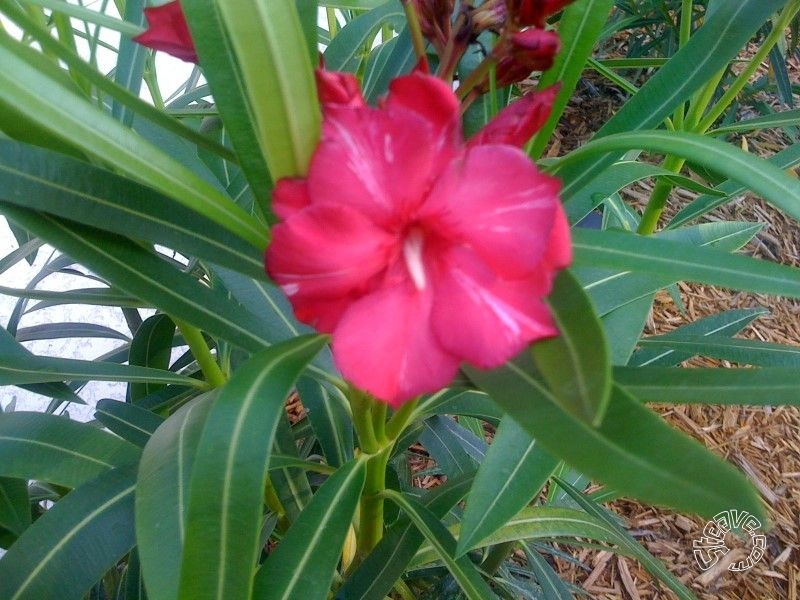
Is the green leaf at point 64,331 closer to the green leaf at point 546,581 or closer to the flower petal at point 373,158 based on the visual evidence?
the green leaf at point 546,581

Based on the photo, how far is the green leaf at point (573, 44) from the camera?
49cm

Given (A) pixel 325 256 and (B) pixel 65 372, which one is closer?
(A) pixel 325 256

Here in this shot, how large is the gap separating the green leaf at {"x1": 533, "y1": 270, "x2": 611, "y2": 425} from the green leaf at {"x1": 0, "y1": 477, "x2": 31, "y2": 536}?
2.13 ft

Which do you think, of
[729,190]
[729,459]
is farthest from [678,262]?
[729,459]

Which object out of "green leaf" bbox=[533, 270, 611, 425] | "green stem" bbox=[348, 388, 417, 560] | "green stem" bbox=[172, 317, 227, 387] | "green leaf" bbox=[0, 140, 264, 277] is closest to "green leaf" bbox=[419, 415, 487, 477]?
"green stem" bbox=[348, 388, 417, 560]

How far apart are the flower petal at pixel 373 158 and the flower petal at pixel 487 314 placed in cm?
4

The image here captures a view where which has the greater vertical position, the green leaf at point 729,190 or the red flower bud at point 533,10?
the red flower bud at point 533,10

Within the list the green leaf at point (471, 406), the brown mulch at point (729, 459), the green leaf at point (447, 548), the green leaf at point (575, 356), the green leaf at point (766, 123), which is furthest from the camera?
the brown mulch at point (729, 459)

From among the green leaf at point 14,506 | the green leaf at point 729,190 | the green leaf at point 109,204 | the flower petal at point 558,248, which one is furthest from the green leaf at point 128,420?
the green leaf at point 729,190

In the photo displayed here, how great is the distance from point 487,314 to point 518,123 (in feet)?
0.34

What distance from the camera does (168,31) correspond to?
438 millimetres

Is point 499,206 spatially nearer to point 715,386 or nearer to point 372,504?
point 715,386

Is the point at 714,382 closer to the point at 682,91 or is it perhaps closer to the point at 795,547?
the point at 682,91

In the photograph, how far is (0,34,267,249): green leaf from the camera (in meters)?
0.31
